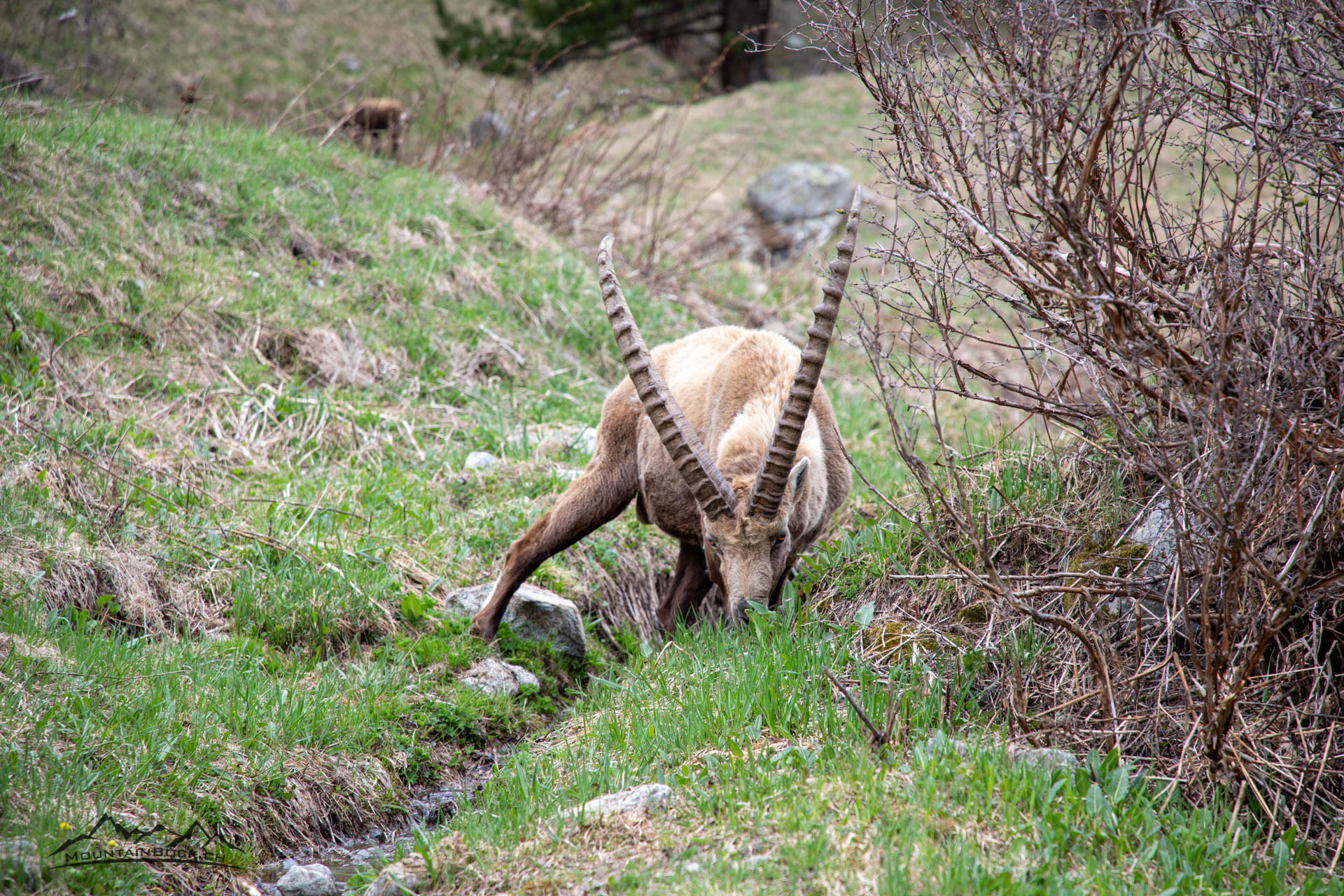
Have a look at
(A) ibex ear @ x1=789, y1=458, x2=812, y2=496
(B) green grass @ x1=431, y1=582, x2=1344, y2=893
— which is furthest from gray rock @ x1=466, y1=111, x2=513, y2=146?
(B) green grass @ x1=431, y1=582, x2=1344, y2=893

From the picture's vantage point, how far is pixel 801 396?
15.2 ft

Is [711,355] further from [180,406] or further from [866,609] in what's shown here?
[180,406]

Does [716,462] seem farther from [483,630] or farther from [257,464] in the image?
[257,464]

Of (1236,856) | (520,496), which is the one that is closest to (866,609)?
(1236,856)

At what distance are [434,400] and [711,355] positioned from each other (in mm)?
2988

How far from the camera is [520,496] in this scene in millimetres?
6785

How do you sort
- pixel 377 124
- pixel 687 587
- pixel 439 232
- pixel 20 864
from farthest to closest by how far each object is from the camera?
pixel 377 124 → pixel 439 232 → pixel 687 587 → pixel 20 864

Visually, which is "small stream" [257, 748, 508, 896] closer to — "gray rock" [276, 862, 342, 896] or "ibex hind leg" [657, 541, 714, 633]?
"gray rock" [276, 862, 342, 896]

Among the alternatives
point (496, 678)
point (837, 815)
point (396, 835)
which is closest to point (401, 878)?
point (396, 835)

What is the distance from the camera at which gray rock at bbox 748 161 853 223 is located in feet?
52.0

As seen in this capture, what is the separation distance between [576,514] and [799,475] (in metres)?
1.47

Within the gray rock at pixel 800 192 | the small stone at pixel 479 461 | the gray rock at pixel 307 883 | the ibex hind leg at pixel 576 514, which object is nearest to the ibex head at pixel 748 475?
the ibex hind leg at pixel 576 514

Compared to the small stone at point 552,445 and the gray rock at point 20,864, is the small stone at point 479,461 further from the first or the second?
the gray rock at point 20,864

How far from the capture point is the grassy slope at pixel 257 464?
4129 millimetres
